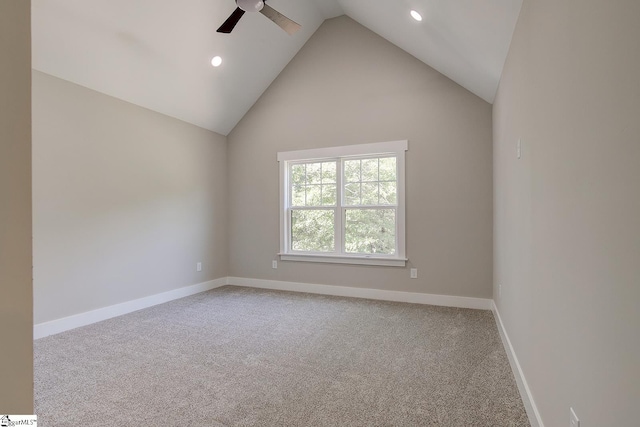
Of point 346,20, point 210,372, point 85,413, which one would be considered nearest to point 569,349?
point 210,372

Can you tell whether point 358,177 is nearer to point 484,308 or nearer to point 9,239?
point 484,308

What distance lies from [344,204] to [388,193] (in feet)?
2.08

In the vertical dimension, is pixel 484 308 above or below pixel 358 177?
below

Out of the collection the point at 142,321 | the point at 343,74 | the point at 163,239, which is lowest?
the point at 142,321

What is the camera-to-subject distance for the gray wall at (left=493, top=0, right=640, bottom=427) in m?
0.83

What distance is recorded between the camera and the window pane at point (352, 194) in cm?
462

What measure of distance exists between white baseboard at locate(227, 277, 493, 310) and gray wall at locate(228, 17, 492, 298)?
7 centimetres

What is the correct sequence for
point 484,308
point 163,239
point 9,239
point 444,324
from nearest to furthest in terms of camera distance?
point 9,239, point 444,324, point 484,308, point 163,239

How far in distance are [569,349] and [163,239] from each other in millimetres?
4339

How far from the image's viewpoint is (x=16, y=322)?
0.74 m

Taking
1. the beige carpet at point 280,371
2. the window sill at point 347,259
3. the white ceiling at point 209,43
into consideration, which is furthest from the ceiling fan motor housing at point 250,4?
the window sill at point 347,259

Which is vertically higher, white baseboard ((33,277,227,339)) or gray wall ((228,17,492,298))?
gray wall ((228,17,492,298))

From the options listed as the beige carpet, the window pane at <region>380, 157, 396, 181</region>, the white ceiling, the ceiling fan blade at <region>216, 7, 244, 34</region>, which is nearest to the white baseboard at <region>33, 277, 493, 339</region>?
the beige carpet

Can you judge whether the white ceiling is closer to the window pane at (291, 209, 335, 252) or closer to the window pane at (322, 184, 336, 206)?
the window pane at (322, 184, 336, 206)
